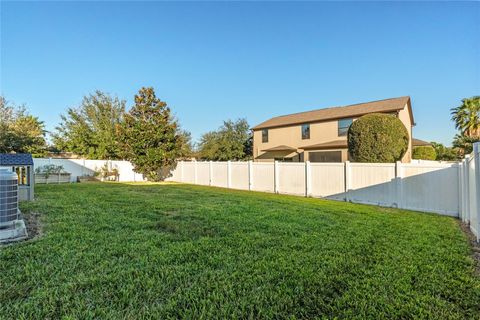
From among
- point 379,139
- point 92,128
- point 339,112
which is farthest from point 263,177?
point 92,128

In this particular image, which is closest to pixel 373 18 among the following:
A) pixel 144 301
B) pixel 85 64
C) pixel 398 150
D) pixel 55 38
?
pixel 398 150

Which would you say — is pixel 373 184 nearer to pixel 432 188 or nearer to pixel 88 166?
pixel 432 188

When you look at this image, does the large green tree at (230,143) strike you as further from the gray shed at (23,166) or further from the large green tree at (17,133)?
the gray shed at (23,166)

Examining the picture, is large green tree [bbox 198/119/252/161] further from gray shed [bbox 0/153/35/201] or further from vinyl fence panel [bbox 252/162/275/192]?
gray shed [bbox 0/153/35/201]

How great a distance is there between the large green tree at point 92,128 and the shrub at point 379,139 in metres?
18.0

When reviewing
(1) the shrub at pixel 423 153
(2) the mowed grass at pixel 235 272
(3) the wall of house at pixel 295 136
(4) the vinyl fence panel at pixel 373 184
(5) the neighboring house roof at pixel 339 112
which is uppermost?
(5) the neighboring house roof at pixel 339 112

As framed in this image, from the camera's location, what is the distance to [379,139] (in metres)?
11.5

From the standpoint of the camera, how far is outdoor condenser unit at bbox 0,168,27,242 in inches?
152

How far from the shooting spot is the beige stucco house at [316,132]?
61.9 ft

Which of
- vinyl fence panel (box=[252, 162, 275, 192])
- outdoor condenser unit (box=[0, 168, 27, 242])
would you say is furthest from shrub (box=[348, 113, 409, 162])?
outdoor condenser unit (box=[0, 168, 27, 242])

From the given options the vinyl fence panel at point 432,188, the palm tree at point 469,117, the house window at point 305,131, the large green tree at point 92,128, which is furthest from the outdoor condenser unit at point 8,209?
the palm tree at point 469,117

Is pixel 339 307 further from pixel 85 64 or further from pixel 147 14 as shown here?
pixel 85 64

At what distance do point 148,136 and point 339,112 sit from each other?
15.3 metres

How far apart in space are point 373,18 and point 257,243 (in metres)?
10.8
